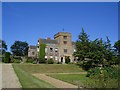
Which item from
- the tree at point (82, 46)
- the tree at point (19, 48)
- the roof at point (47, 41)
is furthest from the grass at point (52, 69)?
the tree at point (19, 48)

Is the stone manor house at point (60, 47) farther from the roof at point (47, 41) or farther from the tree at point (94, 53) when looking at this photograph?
the tree at point (94, 53)

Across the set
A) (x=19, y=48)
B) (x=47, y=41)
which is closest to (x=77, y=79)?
(x=47, y=41)

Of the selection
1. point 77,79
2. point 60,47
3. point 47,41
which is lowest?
point 77,79

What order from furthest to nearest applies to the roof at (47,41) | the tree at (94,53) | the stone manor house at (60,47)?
1. the stone manor house at (60,47)
2. the roof at (47,41)
3. the tree at (94,53)

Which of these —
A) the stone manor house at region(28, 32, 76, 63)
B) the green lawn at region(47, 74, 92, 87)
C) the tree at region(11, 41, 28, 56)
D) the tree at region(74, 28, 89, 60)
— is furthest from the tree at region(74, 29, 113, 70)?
the tree at region(11, 41, 28, 56)

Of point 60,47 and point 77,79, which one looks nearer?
point 77,79

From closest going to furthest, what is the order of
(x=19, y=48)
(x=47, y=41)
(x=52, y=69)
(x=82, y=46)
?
(x=52, y=69), (x=82, y=46), (x=47, y=41), (x=19, y=48)

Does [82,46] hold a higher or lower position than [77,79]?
higher

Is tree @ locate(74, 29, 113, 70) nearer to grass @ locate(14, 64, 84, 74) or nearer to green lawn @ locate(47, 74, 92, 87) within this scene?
grass @ locate(14, 64, 84, 74)

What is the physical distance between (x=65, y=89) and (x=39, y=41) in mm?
50996

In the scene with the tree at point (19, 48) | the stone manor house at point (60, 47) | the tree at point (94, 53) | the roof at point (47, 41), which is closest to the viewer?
the tree at point (94, 53)

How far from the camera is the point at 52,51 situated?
64.6m

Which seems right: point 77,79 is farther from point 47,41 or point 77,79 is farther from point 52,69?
point 47,41

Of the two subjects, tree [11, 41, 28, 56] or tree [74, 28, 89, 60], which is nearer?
tree [74, 28, 89, 60]
